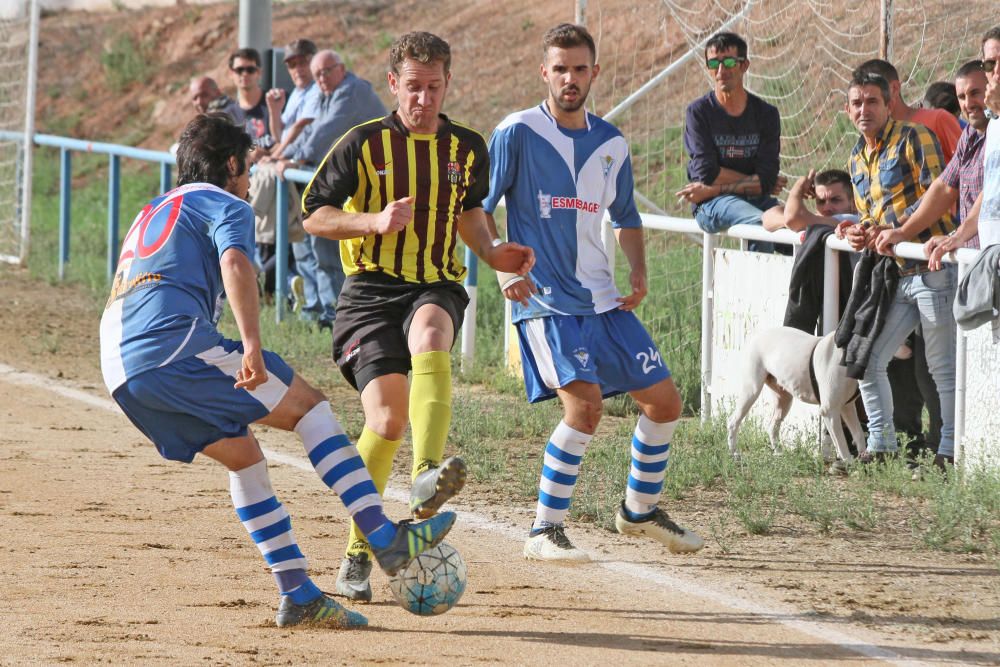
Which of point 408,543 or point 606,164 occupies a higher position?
point 606,164

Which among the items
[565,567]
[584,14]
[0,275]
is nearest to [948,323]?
[565,567]

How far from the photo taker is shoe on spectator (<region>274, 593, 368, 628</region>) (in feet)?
17.6

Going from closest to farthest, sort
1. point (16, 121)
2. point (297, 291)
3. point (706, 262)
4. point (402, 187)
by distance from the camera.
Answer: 1. point (402, 187)
2. point (706, 262)
3. point (297, 291)
4. point (16, 121)

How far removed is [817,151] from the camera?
39.7 feet

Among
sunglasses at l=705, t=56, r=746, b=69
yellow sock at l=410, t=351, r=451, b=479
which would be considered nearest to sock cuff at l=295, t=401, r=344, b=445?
yellow sock at l=410, t=351, r=451, b=479

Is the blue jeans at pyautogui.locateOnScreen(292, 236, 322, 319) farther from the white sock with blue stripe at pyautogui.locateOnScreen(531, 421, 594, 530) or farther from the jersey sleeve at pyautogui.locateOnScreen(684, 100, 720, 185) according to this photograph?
the white sock with blue stripe at pyautogui.locateOnScreen(531, 421, 594, 530)

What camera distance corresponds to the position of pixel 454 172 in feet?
20.0

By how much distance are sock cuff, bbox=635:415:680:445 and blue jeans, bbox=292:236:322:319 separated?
654 centimetres

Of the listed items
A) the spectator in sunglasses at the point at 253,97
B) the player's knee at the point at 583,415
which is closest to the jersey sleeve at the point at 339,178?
the player's knee at the point at 583,415

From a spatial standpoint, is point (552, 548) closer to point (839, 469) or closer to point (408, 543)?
point (408, 543)

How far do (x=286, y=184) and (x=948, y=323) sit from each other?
651cm

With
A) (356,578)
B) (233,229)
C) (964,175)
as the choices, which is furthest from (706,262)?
(233,229)

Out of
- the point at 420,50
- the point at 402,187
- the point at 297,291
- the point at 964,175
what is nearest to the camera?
the point at 420,50

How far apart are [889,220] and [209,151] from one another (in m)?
3.89
